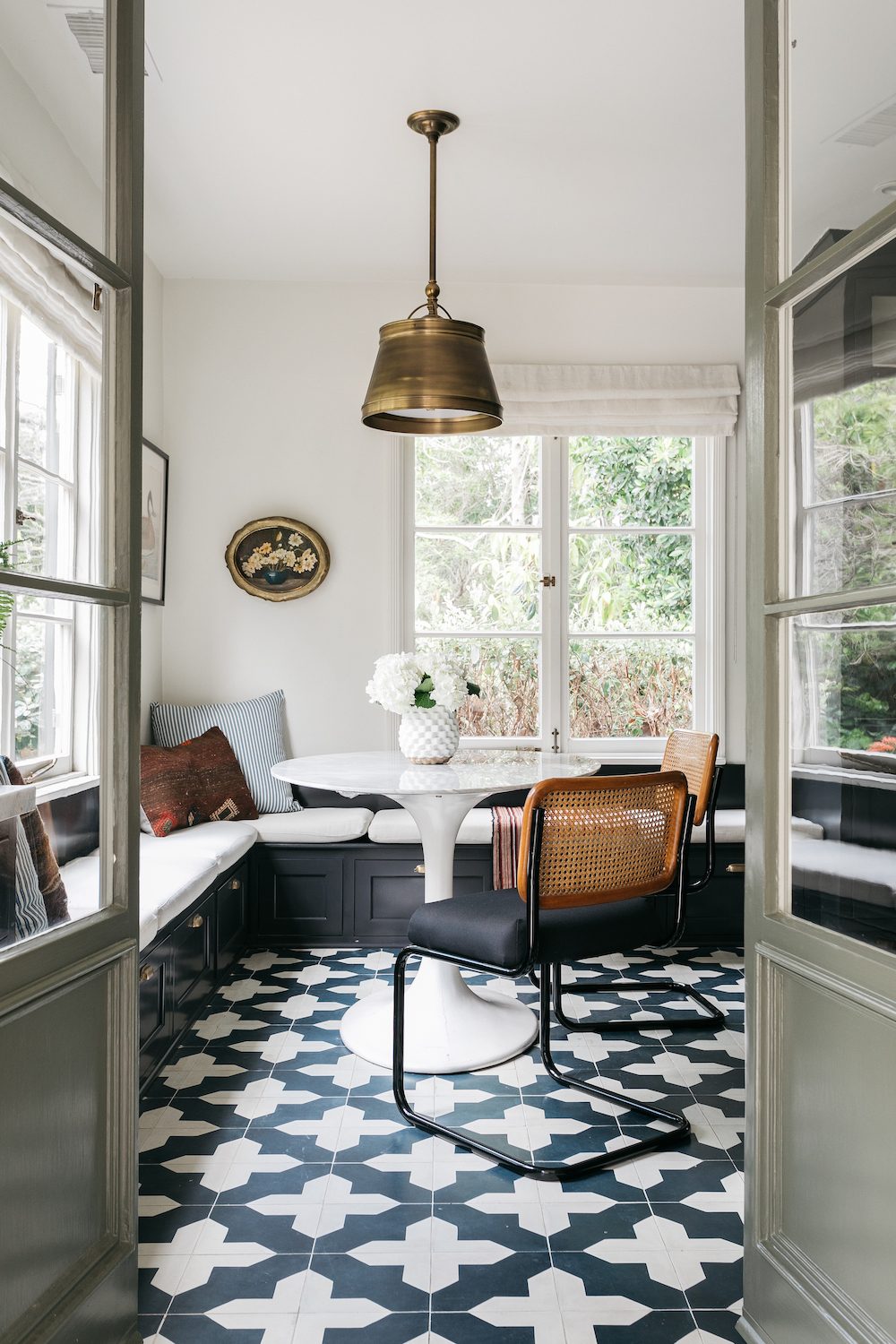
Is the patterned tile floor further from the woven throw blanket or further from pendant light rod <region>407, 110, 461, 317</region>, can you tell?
pendant light rod <region>407, 110, 461, 317</region>

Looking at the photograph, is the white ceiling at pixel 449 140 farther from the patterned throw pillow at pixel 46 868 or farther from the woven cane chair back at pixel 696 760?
the woven cane chair back at pixel 696 760

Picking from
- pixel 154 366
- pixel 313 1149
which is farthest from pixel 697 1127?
pixel 154 366

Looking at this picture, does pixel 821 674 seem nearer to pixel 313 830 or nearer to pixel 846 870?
pixel 846 870

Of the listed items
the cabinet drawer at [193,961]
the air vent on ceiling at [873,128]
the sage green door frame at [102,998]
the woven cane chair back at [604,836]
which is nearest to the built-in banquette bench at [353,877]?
the cabinet drawer at [193,961]

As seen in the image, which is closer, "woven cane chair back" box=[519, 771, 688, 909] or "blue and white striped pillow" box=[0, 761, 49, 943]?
"blue and white striped pillow" box=[0, 761, 49, 943]

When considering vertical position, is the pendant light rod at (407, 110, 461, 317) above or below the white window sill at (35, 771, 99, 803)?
above

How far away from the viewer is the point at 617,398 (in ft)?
15.1

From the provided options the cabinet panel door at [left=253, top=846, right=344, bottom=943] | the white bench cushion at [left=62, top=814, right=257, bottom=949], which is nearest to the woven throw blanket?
the cabinet panel door at [left=253, top=846, right=344, bottom=943]

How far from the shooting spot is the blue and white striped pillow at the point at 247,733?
170 inches

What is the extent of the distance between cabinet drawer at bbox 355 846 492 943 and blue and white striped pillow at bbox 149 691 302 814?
505 millimetres

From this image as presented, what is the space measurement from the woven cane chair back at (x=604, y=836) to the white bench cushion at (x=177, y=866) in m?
1.02

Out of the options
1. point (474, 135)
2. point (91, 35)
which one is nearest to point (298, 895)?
point (474, 135)

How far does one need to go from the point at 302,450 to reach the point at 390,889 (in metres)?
2.09

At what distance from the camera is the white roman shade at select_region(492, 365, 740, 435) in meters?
4.58
